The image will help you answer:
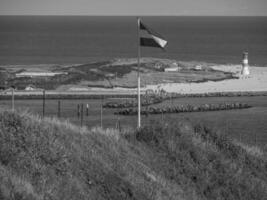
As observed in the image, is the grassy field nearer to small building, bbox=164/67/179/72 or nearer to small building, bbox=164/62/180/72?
small building, bbox=164/67/179/72

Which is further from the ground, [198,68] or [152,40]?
[152,40]

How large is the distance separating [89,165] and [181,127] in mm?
5110

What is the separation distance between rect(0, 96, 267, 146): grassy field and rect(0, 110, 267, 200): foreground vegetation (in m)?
9.98

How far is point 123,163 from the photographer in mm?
19188

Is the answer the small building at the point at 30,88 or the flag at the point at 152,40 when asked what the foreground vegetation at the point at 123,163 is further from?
the small building at the point at 30,88

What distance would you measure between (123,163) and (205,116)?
2301 cm

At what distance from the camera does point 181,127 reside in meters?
22.5

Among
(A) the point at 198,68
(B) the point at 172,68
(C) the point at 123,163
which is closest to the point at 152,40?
(C) the point at 123,163

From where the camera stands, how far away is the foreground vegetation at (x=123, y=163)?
53.1 feet

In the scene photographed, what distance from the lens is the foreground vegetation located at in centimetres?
1619

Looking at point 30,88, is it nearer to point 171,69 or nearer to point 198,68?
point 171,69

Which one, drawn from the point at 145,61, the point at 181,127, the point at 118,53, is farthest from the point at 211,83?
the point at 118,53

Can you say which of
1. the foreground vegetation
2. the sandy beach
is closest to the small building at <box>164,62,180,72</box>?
the sandy beach

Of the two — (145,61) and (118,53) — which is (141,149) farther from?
(118,53)
